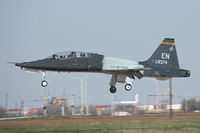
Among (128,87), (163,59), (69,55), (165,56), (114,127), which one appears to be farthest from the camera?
(114,127)

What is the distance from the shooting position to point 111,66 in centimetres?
4609

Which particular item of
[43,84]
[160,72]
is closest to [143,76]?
[160,72]

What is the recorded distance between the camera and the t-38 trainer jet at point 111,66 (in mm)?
45031

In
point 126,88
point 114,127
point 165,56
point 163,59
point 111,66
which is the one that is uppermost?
point 165,56

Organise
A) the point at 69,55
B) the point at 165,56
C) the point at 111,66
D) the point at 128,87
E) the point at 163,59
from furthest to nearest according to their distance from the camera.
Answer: the point at 165,56
the point at 163,59
the point at 128,87
the point at 111,66
the point at 69,55

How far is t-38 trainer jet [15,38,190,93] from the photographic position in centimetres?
4503

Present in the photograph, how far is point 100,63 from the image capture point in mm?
45969

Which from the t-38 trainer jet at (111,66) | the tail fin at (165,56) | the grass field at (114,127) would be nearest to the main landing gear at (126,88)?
the t-38 trainer jet at (111,66)

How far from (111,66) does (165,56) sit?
8.28 metres

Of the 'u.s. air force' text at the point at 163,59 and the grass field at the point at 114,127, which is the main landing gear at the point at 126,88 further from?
the grass field at the point at 114,127

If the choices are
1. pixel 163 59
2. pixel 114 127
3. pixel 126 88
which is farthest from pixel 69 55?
pixel 114 127

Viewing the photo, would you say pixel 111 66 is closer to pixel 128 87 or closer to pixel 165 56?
pixel 128 87

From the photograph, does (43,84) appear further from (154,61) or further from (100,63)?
(154,61)

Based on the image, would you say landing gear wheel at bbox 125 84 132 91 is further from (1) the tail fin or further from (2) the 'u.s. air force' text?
(2) the 'u.s. air force' text
